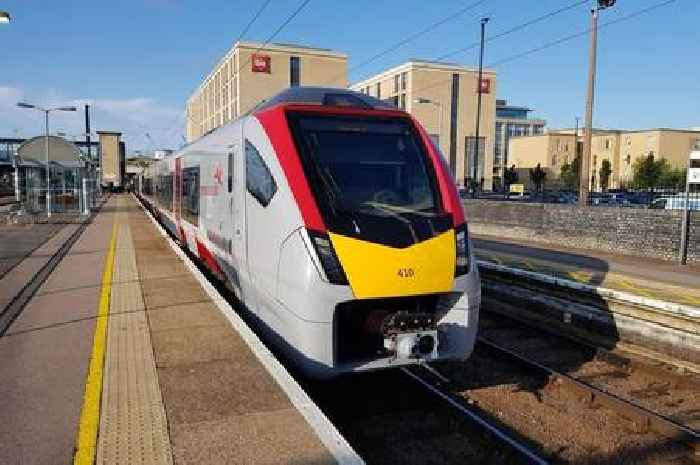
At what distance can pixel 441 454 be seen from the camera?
5.23 meters

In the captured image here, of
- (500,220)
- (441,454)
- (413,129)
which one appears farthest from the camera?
(500,220)

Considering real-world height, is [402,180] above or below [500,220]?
above

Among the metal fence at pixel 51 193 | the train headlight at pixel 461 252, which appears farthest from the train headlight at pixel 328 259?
the metal fence at pixel 51 193

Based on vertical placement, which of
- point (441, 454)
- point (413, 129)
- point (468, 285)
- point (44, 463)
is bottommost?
point (441, 454)

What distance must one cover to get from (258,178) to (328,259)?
1.69 m

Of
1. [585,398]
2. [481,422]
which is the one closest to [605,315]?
[585,398]

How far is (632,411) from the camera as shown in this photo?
598 cm

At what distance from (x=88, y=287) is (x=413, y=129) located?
23.2 feet

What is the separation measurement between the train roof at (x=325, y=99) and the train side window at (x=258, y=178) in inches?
25.0

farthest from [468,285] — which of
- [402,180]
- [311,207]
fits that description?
[311,207]

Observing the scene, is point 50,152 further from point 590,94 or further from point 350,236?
point 350,236

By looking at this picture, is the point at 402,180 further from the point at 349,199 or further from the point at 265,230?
the point at 265,230

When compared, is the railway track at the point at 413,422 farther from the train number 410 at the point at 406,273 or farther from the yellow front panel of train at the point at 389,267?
the train number 410 at the point at 406,273

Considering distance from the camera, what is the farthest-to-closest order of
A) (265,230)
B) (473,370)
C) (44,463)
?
(473,370) → (265,230) → (44,463)
